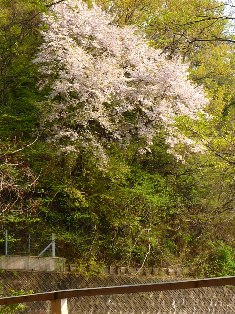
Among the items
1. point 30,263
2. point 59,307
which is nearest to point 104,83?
point 30,263

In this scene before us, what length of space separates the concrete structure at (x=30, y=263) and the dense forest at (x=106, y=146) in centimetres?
70

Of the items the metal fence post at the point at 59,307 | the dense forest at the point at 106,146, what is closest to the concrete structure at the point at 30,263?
the dense forest at the point at 106,146

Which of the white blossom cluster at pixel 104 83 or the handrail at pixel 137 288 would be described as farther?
the white blossom cluster at pixel 104 83

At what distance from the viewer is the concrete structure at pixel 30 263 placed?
12.5m

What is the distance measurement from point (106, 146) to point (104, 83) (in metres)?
1.62

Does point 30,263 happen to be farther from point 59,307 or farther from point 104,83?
point 59,307

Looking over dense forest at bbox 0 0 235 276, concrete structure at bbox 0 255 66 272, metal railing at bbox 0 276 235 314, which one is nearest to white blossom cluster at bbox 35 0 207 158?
dense forest at bbox 0 0 235 276

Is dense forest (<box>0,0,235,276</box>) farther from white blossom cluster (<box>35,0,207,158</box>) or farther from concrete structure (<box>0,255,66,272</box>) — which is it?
concrete structure (<box>0,255,66,272</box>)

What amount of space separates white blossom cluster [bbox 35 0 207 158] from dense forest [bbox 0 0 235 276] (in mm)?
33

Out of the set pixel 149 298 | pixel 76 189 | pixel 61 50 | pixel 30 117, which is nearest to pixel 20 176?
pixel 76 189

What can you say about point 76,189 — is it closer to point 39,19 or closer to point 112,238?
point 112,238

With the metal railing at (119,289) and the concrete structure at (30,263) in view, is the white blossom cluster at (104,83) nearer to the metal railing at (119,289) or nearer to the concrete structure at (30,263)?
the concrete structure at (30,263)

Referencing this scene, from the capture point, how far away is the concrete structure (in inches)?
Answer: 493

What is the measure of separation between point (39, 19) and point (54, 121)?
3.99 m
